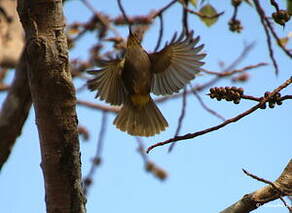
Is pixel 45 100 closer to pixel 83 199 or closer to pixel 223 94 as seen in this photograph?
pixel 83 199

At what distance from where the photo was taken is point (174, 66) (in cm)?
352

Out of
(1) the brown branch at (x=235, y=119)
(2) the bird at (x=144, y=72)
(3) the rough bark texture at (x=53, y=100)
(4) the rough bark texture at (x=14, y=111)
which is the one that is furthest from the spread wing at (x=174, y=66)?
(1) the brown branch at (x=235, y=119)

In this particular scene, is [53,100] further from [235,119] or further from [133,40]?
[133,40]

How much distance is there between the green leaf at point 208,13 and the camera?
3.25 m

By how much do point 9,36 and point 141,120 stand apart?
3.60 ft

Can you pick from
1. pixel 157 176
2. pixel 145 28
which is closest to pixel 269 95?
pixel 145 28

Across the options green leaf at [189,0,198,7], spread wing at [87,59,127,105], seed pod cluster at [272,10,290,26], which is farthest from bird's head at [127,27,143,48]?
seed pod cluster at [272,10,290,26]

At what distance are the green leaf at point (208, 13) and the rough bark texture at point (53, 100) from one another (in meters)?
1.60

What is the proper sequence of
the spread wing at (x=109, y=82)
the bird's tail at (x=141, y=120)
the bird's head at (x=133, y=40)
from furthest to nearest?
1. the bird's tail at (x=141, y=120)
2. the spread wing at (x=109, y=82)
3. the bird's head at (x=133, y=40)

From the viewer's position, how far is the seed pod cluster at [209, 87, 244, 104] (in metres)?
1.42

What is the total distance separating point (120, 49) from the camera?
3506 millimetres

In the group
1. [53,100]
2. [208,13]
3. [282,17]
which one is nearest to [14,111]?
[53,100]

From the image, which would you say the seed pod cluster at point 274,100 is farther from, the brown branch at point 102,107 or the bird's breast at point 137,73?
the brown branch at point 102,107

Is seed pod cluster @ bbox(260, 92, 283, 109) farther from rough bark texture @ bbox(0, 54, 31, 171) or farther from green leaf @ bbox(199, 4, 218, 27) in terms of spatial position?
green leaf @ bbox(199, 4, 218, 27)
